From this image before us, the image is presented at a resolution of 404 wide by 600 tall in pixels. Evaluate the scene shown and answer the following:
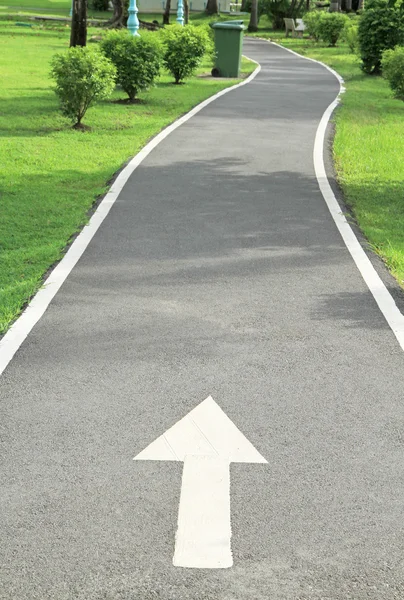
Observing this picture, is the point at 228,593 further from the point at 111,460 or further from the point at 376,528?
the point at 111,460

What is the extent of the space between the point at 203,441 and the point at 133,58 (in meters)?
17.7

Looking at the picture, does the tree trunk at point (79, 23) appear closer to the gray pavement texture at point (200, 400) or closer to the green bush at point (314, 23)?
the gray pavement texture at point (200, 400)

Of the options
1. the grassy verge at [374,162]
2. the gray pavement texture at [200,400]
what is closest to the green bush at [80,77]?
the grassy verge at [374,162]

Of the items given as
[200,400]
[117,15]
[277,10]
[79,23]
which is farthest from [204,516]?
[277,10]

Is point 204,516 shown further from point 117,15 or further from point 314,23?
point 117,15

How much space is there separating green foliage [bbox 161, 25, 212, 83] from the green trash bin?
1761 mm

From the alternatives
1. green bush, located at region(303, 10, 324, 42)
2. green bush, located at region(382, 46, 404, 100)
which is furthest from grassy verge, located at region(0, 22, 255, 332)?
green bush, located at region(303, 10, 324, 42)

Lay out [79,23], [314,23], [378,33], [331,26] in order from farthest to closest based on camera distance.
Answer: [314,23] → [331,26] → [378,33] → [79,23]

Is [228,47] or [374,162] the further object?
[228,47]

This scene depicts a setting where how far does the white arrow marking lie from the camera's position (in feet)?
13.6

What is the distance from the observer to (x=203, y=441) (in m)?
5.26

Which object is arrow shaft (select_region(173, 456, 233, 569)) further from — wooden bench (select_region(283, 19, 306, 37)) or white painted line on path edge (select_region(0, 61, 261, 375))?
wooden bench (select_region(283, 19, 306, 37))

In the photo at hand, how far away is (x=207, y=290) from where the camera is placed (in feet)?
26.2

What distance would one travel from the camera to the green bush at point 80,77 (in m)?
17.0
